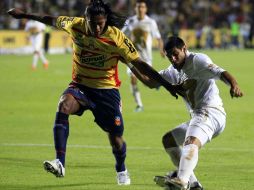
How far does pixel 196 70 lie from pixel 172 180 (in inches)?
55.6

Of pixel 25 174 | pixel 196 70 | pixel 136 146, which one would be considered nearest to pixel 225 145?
pixel 136 146

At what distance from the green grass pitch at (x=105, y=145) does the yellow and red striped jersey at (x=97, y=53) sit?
52.6 inches

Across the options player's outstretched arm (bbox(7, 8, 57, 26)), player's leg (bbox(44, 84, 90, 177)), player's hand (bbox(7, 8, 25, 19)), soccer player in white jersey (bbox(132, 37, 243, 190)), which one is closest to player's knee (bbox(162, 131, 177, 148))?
soccer player in white jersey (bbox(132, 37, 243, 190))

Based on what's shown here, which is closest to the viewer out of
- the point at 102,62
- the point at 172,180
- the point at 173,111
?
the point at 172,180

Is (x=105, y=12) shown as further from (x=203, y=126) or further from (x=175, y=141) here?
(x=203, y=126)

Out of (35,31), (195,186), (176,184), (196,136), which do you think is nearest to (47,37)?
(35,31)

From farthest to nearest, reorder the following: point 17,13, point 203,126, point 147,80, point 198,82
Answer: point 17,13 < point 147,80 < point 198,82 < point 203,126

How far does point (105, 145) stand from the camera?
599 inches

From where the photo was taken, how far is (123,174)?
430 inches

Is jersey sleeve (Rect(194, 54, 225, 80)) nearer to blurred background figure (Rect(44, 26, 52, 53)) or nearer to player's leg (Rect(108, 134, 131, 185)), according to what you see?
player's leg (Rect(108, 134, 131, 185))

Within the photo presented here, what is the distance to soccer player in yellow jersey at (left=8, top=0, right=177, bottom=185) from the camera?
10320mm

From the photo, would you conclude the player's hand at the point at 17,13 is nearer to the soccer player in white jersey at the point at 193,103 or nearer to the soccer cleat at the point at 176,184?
the soccer player in white jersey at the point at 193,103

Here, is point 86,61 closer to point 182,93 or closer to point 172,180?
point 182,93

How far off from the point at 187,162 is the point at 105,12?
2.18 metres
